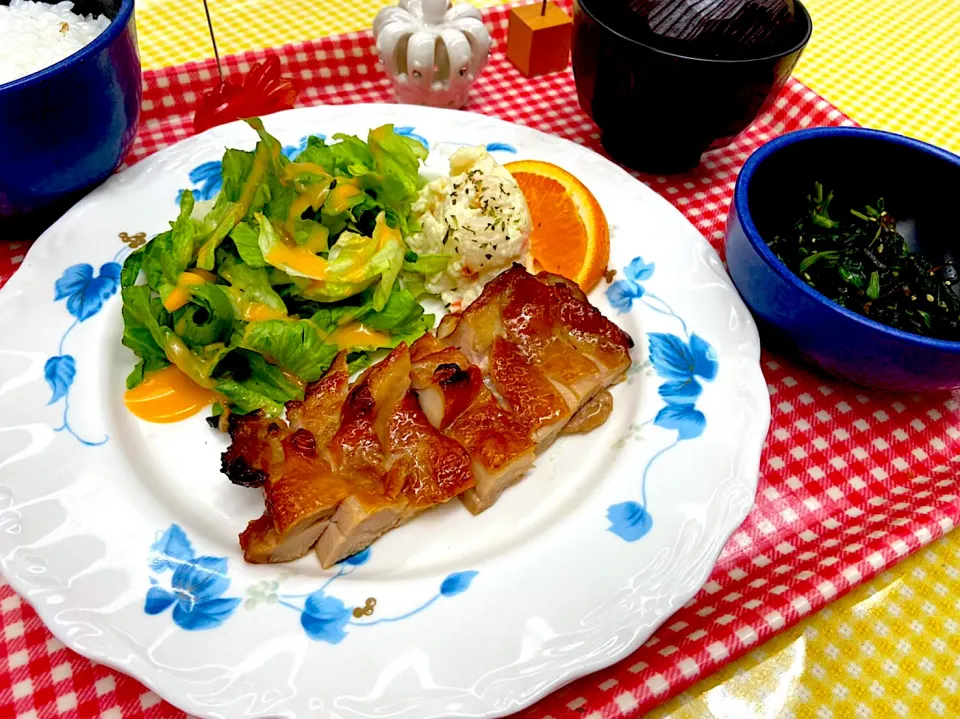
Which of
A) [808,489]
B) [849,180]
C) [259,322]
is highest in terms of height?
[849,180]

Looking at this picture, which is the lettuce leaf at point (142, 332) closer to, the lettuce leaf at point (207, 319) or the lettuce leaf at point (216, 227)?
the lettuce leaf at point (207, 319)

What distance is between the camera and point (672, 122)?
2471mm

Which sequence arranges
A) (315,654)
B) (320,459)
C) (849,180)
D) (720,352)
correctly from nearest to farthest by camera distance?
1. (315,654)
2. (320,459)
3. (720,352)
4. (849,180)

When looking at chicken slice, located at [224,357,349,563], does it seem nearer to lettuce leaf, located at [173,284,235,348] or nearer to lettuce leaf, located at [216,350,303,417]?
lettuce leaf, located at [216,350,303,417]

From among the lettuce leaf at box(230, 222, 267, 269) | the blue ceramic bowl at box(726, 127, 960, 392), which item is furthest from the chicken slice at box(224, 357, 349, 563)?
the blue ceramic bowl at box(726, 127, 960, 392)

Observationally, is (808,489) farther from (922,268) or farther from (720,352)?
(922,268)

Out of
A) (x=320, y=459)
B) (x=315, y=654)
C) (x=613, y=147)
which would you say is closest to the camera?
(x=315, y=654)

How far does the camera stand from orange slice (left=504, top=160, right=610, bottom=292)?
90.7 inches

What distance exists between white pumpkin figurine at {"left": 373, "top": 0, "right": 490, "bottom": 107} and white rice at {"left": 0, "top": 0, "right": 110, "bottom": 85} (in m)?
1.02

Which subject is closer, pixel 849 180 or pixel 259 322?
pixel 259 322

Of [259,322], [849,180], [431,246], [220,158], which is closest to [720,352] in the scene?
[849,180]

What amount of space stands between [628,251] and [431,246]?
0.66 m

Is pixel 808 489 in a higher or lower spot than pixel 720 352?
lower

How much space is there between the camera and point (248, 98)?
2846mm
